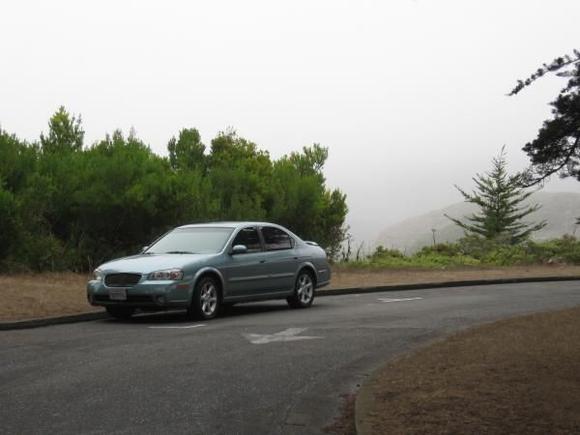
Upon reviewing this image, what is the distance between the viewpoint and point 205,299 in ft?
45.2

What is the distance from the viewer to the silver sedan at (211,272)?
43.3 feet

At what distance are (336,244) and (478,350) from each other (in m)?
23.9

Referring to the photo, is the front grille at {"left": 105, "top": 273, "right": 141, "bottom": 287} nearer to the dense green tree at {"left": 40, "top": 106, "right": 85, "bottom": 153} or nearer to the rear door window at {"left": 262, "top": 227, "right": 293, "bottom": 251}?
the rear door window at {"left": 262, "top": 227, "right": 293, "bottom": 251}

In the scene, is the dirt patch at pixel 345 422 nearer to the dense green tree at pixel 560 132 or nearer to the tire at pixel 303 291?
the dense green tree at pixel 560 132

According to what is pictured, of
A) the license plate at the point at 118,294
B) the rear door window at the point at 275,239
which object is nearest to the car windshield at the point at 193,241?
the rear door window at the point at 275,239

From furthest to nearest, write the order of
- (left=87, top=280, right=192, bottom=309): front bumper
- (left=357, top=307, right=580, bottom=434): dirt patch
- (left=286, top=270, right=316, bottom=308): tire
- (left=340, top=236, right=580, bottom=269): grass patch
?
(left=340, top=236, right=580, bottom=269): grass patch, (left=286, top=270, right=316, bottom=308): tire, (left=87, top=280, right=192, bottom=309): front bumper, (left=357, top=307, right=580, bottom=434): dirt patch

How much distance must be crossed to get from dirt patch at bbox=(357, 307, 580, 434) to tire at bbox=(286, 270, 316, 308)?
6.05 metres

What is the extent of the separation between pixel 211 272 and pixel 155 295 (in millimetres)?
1165

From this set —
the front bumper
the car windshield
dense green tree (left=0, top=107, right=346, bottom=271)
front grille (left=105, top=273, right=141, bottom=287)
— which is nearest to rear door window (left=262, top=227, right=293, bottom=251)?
the car windshield

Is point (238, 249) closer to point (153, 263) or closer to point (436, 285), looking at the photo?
point (153, 263)

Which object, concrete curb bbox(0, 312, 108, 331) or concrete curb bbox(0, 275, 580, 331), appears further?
concrete curb bbox(0, 275, 580, 331)

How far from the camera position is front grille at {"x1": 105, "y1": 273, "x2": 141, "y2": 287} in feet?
43.5

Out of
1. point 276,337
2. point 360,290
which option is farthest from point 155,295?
point 360,290

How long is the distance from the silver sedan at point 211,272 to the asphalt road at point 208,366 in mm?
362
